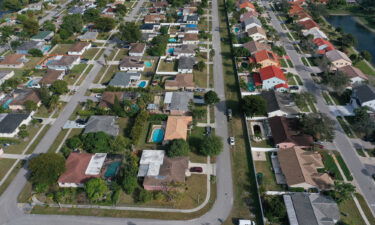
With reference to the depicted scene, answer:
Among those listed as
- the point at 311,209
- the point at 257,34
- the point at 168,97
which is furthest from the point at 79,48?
the point at 311,209

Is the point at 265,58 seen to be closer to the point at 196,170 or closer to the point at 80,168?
the point at 196,170

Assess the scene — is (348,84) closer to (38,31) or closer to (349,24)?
(349,24)

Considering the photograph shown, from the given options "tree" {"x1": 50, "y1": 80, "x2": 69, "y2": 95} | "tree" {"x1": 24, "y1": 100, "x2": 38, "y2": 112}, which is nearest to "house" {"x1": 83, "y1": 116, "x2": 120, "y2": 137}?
"tree" {"x1": 50, "y1": 80, "x2": 69, "y2": 95}

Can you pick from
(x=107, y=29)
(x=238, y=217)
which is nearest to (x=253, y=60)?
(x=238, y=217)

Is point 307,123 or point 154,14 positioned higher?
point 154,14

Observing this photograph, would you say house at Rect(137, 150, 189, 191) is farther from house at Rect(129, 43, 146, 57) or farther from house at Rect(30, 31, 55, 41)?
house at Rect(30, 31, 55, 41)

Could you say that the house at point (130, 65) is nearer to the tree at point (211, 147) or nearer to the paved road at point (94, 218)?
the paved road at point (94, 218)
